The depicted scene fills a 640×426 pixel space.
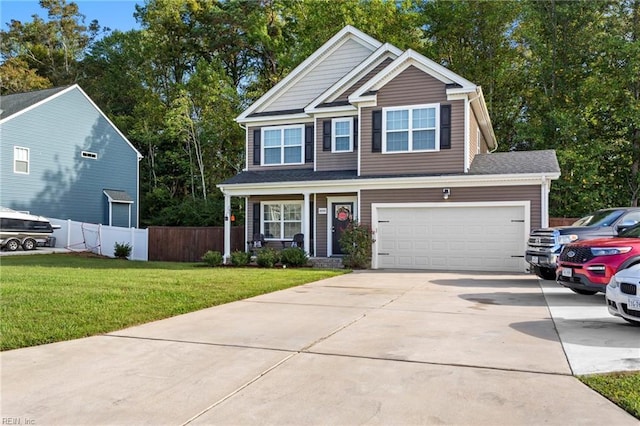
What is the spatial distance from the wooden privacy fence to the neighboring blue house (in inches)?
295

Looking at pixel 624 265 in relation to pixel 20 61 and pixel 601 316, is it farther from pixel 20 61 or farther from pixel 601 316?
pixel 20 61

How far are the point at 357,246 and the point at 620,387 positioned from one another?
11825mm

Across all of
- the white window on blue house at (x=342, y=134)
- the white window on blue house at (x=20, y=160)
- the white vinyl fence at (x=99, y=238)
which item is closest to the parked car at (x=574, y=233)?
the white window on blue house at (x=342, y=134)

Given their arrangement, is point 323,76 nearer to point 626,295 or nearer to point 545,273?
point 545,273

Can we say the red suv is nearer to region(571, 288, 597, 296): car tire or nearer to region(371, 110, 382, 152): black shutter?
region(571, 288, 597, 296): car tire

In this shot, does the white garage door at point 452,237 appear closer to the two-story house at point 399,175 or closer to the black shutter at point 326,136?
the two-story house at point 399,175

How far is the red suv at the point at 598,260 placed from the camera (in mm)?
8258

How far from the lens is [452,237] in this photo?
15.6 meters

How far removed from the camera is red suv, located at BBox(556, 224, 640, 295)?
8.26 meters

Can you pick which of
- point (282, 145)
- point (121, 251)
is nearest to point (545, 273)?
point (282, 145)

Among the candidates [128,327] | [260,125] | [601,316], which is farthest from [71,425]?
[260,125]

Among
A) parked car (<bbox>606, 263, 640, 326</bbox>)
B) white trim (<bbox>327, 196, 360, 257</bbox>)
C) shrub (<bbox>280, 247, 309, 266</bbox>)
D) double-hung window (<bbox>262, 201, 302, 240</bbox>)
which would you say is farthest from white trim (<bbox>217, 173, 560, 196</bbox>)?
parked car (<bbox>606, 263, 640, 326</bbox>)

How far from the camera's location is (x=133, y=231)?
2161 cm

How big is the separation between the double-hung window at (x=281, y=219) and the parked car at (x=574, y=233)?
8.93 metres
